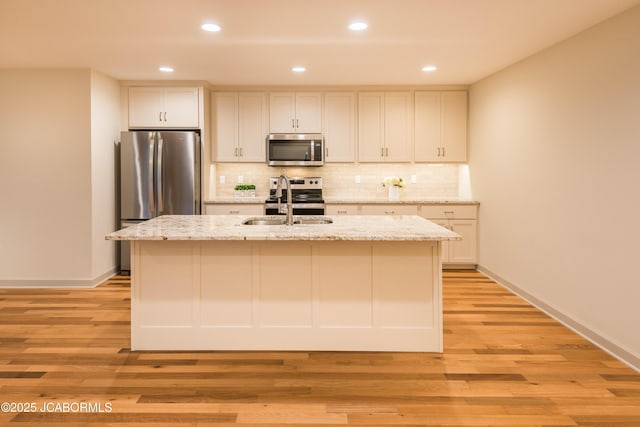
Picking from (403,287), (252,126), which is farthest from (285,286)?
(252,126)

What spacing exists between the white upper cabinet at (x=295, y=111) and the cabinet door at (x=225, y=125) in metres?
0.50

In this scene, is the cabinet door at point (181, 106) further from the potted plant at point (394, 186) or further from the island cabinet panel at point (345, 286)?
the island cabinet panel at point (345, 286)

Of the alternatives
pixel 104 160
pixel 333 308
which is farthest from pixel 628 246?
pixel 104 160

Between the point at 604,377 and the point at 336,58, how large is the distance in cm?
362

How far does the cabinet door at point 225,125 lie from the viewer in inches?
251

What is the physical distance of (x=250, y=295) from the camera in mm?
3404

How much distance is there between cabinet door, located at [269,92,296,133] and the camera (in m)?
6.38

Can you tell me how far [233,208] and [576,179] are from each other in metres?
3.93

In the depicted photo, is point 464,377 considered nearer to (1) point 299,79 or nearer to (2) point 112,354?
(2) point 112,354

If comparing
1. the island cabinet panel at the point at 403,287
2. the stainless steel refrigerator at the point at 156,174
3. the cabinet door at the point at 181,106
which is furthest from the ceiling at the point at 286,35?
the island cabinet panel at the point at 403,287

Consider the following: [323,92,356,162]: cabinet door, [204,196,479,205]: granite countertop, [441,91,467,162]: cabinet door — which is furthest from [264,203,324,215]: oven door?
[441,91,467,162]: cabinet door

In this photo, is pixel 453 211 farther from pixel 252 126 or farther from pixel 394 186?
A: pixel 252 126

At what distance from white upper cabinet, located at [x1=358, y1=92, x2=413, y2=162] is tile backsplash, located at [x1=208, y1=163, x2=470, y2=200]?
1.10 feet

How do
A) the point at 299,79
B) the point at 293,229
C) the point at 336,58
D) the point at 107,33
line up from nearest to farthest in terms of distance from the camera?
the point at 293,229, the point at 107,33, the point at 336,58, the point at 299,79
